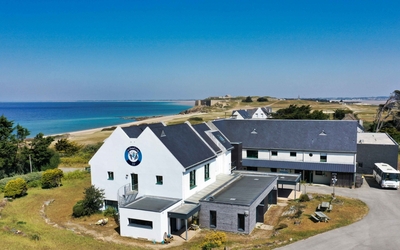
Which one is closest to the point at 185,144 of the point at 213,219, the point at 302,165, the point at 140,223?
the point at 213,219

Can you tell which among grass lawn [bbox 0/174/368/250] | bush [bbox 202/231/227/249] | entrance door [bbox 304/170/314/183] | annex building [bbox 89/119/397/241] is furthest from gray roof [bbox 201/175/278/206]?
entrance door [bbox 304/170/314/183]

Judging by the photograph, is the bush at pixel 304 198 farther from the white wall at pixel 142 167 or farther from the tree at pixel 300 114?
the tree at pixel 300 114

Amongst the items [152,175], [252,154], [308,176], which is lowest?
[308,176]

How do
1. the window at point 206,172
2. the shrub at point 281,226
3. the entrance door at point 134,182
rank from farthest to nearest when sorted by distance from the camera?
1. the window at point 206,172
2. the entrance door at point 134,182
3. the shrub at point 281,226

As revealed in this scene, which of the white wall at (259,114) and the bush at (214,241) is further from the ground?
the white wall at (259,114)

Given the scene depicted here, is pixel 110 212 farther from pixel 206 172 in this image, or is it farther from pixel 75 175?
pixel 75 175

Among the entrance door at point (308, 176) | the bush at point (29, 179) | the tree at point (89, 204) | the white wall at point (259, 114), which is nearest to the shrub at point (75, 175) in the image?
the bush at point (29, 179)
